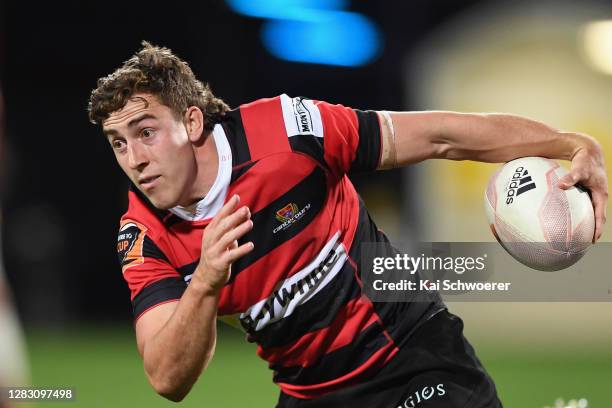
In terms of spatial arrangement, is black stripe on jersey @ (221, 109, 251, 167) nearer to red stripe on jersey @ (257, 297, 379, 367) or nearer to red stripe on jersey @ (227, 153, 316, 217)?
red stripe on jersey @ (227, 153, 316, 217)

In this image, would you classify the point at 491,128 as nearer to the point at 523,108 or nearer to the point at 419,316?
the point at 419,316

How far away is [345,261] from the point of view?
12.5ft

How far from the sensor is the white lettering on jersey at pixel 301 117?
371 cm

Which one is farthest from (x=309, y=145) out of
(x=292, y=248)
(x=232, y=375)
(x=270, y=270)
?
(x=232, y=375)

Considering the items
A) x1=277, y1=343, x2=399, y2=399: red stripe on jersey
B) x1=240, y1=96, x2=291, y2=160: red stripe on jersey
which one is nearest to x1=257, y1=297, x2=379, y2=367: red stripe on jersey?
x1=277, y1=343, x2=399, y2=399: red stripe on jersey

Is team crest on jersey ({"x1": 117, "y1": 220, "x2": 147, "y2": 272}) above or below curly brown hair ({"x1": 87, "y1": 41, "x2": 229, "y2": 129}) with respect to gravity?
below

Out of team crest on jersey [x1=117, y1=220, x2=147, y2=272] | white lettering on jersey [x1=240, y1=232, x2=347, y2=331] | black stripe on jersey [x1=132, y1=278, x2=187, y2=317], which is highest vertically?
team crest on jersey [x1=117, y1=220, x2=147, y2=272]

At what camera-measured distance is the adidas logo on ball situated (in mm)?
3756

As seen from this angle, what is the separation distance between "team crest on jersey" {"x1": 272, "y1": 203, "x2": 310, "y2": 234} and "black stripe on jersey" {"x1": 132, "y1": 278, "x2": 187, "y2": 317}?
445 mm

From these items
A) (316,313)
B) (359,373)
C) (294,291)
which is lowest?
(359,373)

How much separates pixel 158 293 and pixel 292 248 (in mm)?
566

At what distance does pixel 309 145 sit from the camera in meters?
3.70

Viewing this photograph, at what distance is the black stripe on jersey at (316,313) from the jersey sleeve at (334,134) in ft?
1.42

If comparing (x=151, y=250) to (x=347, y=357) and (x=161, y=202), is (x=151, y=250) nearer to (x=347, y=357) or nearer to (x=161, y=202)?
(x=161, y=202)
